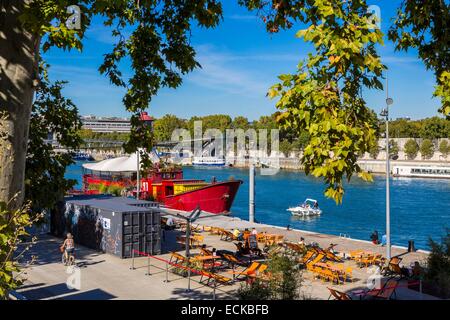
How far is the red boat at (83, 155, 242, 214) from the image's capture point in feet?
126

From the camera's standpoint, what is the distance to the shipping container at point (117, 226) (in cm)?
1784

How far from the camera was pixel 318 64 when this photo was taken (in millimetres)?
4109

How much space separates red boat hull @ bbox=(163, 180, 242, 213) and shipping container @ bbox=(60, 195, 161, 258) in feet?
56.5

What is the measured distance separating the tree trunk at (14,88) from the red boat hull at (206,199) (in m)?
33.2

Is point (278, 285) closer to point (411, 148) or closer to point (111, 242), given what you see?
point (111, 242)

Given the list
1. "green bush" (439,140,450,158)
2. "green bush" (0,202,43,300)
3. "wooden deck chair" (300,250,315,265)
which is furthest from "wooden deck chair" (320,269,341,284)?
A: "green bush" (439,140,450,158)

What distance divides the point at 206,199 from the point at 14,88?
112 feet

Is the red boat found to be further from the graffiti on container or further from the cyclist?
→ the cyclist

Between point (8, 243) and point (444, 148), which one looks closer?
point (8, 243)

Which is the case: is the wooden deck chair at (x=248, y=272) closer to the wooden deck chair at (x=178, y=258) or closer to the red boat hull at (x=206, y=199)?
the wooden deck chair at (x=178, y=258)

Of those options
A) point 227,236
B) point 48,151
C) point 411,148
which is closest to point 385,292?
point 48,151

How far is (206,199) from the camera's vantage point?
38469 millimetres

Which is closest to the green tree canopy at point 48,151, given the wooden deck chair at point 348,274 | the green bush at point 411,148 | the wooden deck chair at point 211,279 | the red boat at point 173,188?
the wooden deck chair at point 211,279
